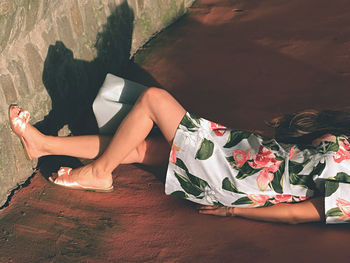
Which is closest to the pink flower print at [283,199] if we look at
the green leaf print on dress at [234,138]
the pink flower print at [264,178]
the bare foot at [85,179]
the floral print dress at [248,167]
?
the floral print dress at [248,167]

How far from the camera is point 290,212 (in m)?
2.84

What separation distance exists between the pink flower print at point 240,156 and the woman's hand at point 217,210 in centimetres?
32

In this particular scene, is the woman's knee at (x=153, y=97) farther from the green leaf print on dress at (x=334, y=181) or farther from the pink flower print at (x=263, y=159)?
the green leaf print on dress at (x=334, y=181)

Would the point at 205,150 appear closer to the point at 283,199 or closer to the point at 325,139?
the point at 283,199

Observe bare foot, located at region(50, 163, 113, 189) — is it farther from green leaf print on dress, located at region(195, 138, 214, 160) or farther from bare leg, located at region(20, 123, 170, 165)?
green leaf print on dress, located at region(195, 138, 214, 160)

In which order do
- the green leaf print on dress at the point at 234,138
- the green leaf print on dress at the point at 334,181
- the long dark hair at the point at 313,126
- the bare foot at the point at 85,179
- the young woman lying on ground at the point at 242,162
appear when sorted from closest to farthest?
the green leaf print on dress at the point at 334,181 < the young woman lying on ground at the point at 242,162 < the green leaf print on dress at the point at 234,138 < the long dark hair at the point at 313,126 < the bare foot at the point at 85,179

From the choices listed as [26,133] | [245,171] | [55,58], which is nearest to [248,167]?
[245,171]

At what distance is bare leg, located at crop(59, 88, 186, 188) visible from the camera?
2967 millimetres

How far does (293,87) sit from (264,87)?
0.87 feet

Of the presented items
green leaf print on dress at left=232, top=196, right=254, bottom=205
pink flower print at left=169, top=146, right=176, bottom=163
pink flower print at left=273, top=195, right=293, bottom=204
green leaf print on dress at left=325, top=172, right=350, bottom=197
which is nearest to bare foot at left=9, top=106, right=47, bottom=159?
pink flower print at left=169, top=146, right=176, bottom=163

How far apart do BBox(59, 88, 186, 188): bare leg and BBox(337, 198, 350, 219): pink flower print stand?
3.50 feet

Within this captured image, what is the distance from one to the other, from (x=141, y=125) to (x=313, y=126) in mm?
1163

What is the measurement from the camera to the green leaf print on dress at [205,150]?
291cm

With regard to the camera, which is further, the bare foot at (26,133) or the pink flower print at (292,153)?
the bare foot at (26,133)
